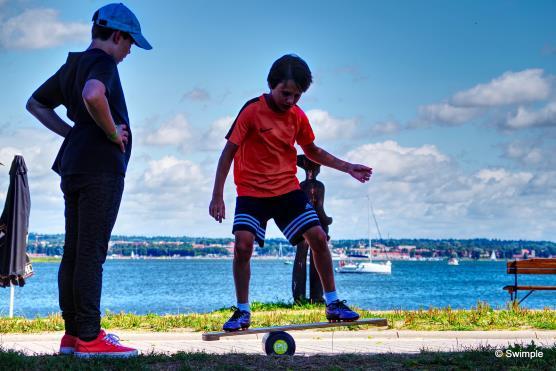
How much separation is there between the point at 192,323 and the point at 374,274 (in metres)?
135

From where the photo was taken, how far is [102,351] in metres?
6.29

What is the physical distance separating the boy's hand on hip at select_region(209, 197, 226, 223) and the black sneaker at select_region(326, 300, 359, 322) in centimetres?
130

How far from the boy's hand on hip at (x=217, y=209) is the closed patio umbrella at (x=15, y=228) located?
7.60 metres

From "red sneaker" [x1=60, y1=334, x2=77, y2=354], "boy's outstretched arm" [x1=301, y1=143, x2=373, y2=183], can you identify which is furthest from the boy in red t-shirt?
"red sneaker" [x1=60, y1=334, x2=77, y2=354]

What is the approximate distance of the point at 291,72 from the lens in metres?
7.20

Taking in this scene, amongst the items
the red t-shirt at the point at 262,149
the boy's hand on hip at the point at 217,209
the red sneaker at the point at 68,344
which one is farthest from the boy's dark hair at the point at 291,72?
the red sneaker at the point at 68,344

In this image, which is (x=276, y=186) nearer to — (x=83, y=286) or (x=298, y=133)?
(x=298, y=133)

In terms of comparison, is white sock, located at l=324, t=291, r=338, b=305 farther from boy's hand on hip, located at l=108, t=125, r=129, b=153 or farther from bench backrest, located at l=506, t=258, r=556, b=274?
bench backrest, located at l=506, t=258, r=556, b=274

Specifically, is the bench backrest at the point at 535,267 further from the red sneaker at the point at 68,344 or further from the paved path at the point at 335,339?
Answer: the red sneaker at the point at 68,344

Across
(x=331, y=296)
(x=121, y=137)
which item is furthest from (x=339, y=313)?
(x=121, y=137)

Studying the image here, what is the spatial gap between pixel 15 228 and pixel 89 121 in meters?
8.32

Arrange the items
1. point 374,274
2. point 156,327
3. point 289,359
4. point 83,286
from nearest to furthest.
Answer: point 83,286 < point 289,359 < point 156,327 < point 374,274

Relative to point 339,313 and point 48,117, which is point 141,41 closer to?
point 48,117

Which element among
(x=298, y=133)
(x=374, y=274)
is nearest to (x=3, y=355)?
(x=298, y=133)
